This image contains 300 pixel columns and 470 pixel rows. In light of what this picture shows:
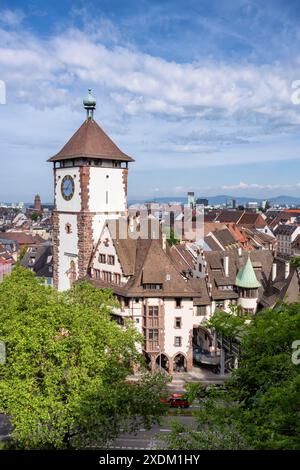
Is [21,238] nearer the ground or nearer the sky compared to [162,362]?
nearer the sky

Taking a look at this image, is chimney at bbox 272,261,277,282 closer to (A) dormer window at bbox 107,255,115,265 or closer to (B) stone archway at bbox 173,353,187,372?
(B) stone archway at bbox 173,353,187,372

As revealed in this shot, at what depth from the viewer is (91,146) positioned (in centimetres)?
5241

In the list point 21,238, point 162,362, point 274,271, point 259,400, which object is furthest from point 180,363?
point 21,238

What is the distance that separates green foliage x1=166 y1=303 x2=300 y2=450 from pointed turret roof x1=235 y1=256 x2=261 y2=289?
1188 inches

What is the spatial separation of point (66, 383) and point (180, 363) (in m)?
25.0

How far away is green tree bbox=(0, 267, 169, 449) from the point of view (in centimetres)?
2452

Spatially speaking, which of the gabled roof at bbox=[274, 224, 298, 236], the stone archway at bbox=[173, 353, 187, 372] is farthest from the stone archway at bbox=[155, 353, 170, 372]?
the gabled roof at bbox=[274, 224, 298, 236]

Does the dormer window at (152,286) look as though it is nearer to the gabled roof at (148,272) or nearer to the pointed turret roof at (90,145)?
the gabled roof at (148,272)

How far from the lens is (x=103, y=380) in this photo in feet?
84.7

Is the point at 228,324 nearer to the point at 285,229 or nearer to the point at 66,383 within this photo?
the point at 66,383

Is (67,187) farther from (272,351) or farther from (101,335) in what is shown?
(272,351)

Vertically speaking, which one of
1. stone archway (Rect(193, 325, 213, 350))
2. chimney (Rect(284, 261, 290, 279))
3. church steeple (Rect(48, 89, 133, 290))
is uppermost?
church steeple (Rect(48, 89, 133, 290))
